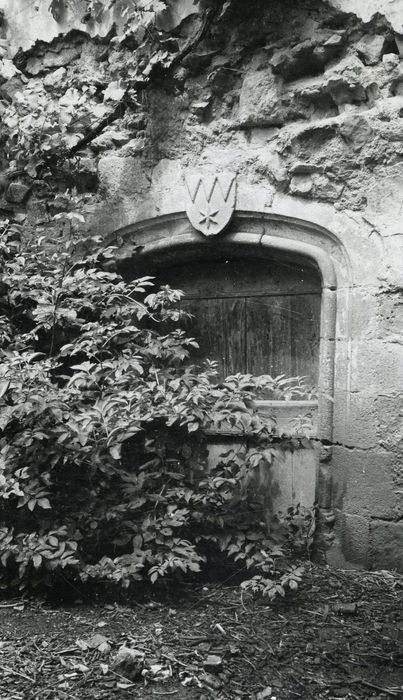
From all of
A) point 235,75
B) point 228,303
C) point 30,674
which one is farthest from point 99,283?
point 30,674

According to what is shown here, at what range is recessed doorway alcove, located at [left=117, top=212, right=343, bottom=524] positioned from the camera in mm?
3652

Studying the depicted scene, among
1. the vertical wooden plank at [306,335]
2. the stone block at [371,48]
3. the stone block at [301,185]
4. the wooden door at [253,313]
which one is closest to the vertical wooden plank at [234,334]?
the wooden door at [253,313]

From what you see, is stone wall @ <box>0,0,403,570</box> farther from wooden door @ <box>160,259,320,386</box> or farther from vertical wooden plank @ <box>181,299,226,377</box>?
vertical wooden plank @ <box>181,299,226,377</box>

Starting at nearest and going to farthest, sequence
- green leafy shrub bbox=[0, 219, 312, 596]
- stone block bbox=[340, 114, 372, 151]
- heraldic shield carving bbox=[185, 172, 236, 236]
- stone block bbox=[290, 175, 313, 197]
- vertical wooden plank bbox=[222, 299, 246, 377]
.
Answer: green leafy shrub bbox=[0, 219, 312, 596] < stone block bbox=[340, 114, 372, 151] < stone block bbox=[290, 175, 313, 197] < heraldic shield carving bbox=[185, 172, 236, 236] < vertical wooden plank bbox=[222, 299, 246, 377]

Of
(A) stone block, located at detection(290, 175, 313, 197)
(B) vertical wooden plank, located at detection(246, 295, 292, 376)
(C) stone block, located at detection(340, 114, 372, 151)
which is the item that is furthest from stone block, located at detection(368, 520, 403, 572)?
(C) stone block, located at detection(340, 114, 372, 151)

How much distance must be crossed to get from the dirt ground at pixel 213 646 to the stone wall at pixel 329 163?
601 mm

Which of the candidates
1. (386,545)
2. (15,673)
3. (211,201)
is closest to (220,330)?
(211,201)

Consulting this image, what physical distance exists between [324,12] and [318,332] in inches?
68.3

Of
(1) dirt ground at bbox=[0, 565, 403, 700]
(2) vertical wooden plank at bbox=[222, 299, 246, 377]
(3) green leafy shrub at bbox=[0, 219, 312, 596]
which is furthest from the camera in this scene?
(2) vertical wooden plank at bbox=[222, 299, 246, 377]

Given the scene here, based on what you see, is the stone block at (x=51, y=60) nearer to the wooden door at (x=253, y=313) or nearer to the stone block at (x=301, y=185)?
the wooden door at (x=253, y=313)

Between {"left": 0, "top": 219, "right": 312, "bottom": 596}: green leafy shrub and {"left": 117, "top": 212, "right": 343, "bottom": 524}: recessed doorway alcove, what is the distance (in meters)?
0.21

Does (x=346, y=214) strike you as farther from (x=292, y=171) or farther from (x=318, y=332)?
(x=318, y=332)

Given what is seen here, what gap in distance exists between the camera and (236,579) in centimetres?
332

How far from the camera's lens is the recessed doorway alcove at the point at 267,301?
12.0ft
